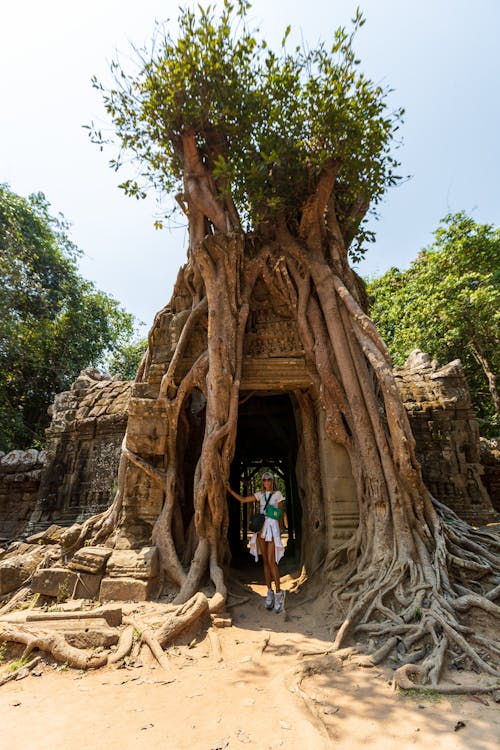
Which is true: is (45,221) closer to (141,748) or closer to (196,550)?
(196,550)

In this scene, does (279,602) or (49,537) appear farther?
(49,537)

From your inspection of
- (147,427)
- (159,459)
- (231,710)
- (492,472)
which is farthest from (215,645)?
(492,472)

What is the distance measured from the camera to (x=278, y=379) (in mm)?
5391

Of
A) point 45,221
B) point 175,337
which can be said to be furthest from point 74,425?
point 45,221

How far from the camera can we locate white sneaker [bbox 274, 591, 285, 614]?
4047mm

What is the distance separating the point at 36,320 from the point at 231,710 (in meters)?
12.9

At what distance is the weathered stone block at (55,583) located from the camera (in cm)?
427

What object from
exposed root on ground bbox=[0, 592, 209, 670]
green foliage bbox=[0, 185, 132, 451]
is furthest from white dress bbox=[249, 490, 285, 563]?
green foliage bbox=[0, 185, 132, 451]

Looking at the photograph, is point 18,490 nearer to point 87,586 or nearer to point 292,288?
point 87,586

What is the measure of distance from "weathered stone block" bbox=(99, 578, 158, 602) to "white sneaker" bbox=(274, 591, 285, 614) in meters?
1.28

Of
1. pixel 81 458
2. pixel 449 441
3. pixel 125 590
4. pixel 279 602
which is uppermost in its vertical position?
pixel 81 458

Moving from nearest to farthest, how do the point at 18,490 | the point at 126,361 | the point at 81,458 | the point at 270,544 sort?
1. the point at 270,544
2. the point at 81,458
3. the point at 18,490
4. the point at 126,361

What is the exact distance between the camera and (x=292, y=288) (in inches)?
216

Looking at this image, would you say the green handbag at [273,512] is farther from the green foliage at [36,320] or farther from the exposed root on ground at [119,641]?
the green foliage at [36,320]
